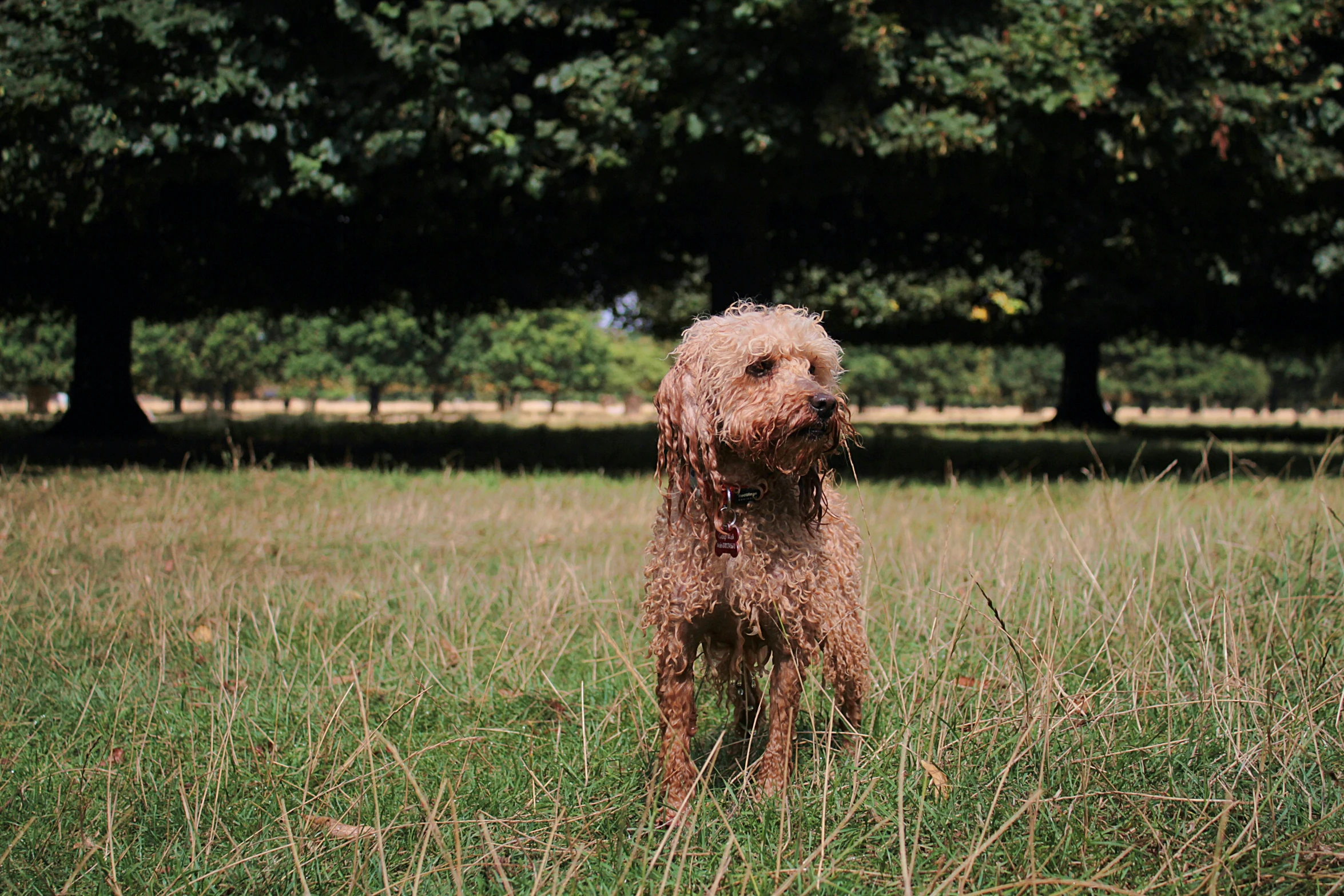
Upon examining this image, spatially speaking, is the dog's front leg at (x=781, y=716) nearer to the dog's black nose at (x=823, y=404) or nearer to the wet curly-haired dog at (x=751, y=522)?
the wet curly-haired dog at (x=751, y=522)

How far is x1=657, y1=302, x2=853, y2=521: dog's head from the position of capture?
2.38m

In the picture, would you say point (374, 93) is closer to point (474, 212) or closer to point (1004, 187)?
point (474, 212)

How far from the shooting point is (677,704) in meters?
2.64

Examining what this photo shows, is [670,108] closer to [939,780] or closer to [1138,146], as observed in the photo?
[1138,146]

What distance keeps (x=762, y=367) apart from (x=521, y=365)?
5115 cm

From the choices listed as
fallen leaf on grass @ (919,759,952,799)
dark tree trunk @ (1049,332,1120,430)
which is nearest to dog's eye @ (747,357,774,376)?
fallen leaf on grass @ (919,759,952,799)

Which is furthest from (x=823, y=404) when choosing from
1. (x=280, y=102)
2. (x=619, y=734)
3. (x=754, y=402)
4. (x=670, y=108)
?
(x=280, y=102)

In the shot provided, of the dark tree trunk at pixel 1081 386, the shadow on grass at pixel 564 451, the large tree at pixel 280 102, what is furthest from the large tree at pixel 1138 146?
the dark tree trunk at pixel 1081 386

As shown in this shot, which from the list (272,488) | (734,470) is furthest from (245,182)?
(734,470)

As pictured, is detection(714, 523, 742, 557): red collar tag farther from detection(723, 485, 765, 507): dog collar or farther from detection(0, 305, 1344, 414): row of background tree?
detection(0, 305, 1344, 414): row of background tree

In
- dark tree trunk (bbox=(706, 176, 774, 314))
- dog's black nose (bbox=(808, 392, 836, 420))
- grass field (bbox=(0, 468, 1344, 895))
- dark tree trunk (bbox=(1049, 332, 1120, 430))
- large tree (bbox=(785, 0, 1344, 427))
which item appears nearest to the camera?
grass field (bbox=(0, 468, 1344, 895))

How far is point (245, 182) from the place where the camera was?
30.2 feet

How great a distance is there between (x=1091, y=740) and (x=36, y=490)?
800 cm

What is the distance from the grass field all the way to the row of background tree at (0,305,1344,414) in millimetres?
28315
